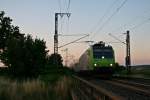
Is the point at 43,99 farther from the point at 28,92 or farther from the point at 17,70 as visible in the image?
the point at 17,70

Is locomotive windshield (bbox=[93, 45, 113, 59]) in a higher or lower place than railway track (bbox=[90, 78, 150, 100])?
higher

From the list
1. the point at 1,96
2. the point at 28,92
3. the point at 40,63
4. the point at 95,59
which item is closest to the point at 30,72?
the point at 40,63

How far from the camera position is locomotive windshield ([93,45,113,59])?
43225mm

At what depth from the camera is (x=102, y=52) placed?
4372cm

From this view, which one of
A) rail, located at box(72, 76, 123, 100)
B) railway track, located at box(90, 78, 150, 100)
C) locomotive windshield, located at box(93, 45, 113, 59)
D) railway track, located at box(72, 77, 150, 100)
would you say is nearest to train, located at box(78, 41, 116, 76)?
locomotive windshield, located at box(93, 45, 113, 59)

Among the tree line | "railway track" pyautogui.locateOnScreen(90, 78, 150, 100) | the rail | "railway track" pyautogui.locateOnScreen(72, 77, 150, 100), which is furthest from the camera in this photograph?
the tree line

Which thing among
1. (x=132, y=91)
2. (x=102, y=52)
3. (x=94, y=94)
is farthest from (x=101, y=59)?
(x=94, y=94)

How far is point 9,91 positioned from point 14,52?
16435mm

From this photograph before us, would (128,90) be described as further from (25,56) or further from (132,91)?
(25,56)

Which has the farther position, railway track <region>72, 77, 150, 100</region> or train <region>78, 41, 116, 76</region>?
train <region>78, 41, 116, 76</region>

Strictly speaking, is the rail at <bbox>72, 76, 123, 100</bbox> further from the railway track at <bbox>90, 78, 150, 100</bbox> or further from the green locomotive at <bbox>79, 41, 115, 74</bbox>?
the green locomotive at <bbox>79, 41, 115, 74</bbox>

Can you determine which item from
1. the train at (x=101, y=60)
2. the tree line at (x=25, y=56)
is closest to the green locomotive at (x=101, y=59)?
the train at (x=101, y=60)

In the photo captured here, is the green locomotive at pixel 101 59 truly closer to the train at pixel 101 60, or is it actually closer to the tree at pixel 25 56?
the train at pixel 101 60

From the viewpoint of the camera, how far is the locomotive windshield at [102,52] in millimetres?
43225
